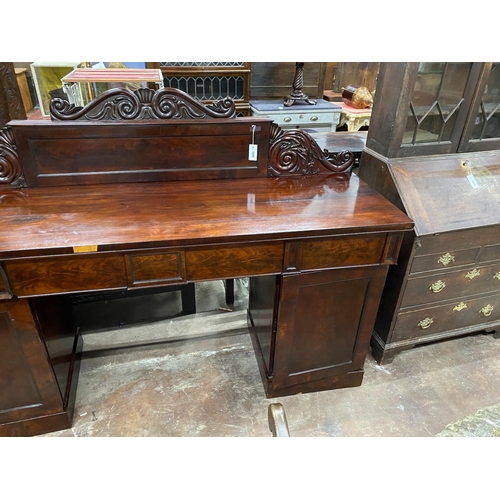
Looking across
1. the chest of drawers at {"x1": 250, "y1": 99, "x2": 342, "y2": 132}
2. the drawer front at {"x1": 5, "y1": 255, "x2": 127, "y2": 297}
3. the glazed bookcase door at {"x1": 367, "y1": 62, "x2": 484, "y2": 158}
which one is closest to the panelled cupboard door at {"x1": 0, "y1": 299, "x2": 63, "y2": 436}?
the drawer front at {"x1": 5, "y1": 255, "x2": 127, "y2": 297}

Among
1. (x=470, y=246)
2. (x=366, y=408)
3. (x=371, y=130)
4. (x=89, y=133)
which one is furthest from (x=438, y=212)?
(x=89, y=133)

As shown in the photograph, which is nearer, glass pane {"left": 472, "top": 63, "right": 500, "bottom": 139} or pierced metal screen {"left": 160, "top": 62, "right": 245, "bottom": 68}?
glass pane {"left": 472, "top": 63, "right": 500, "bottom": 139}

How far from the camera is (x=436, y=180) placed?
173 centimetres

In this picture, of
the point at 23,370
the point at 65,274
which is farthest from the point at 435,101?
the point at 23,370

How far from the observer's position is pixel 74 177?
157cm

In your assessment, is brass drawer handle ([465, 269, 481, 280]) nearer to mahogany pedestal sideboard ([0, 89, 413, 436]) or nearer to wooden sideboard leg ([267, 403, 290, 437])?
mahogany pedestal sideboard ([0, 89, 413, 436])

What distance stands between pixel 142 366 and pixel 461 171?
6.09ft

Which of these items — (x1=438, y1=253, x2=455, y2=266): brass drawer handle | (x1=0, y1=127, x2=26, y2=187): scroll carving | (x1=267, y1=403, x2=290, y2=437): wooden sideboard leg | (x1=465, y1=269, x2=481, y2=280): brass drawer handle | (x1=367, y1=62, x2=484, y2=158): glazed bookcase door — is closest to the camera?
(x1=267, y1=403, x2=290, y2=437): wooden sideboard leg

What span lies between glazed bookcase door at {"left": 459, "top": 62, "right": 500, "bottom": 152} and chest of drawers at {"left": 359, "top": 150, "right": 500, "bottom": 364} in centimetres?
5

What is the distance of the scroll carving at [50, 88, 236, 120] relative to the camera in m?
1.47

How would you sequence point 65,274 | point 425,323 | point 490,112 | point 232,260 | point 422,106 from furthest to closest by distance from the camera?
point 425,323 < point 490,112 < point 422,106 < point 232,260 < point 65,274

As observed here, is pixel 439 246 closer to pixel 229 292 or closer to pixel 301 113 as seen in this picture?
pixel 229 292

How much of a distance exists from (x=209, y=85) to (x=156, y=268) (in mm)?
3172

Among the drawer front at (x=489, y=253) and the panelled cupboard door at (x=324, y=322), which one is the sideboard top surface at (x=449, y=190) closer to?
the drawer front at (x=489, y=253)
